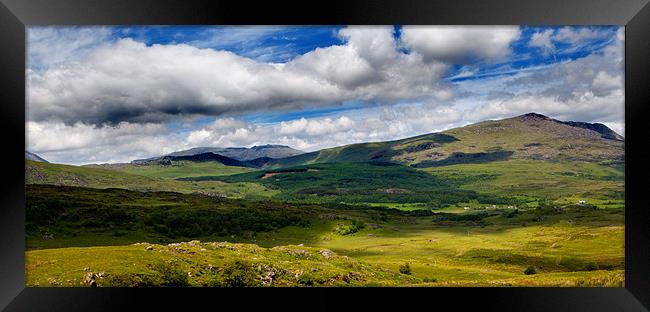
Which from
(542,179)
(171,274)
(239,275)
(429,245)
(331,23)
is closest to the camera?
(331,23)

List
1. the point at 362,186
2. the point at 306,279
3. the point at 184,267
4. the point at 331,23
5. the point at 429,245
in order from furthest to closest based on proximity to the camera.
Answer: the point at 362,186 → the point at 429,245 → the point at 306,279 → the point at 184,267 → the point at 331,23

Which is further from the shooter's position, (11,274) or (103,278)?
(103,278)

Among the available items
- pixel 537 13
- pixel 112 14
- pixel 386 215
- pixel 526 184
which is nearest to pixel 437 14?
pixel 537 13

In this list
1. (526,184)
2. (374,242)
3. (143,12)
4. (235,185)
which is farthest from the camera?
(235,185)

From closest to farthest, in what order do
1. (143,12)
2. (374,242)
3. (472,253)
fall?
(143,12), (472,253), (374,242)

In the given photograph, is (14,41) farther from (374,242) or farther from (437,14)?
(374,242)

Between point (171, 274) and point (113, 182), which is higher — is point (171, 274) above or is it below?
above

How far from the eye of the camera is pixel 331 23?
758 cm

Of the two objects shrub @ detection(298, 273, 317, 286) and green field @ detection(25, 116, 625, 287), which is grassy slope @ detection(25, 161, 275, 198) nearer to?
green field @ detection(25, 116, 625, 287)

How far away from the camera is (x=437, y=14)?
7.55 metres

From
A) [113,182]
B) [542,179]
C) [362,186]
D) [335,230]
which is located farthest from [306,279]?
[542,179]

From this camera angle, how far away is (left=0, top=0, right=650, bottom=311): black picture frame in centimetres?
746

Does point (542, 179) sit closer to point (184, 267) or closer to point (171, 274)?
point (184, 267)

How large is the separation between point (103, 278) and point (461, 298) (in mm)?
9376
